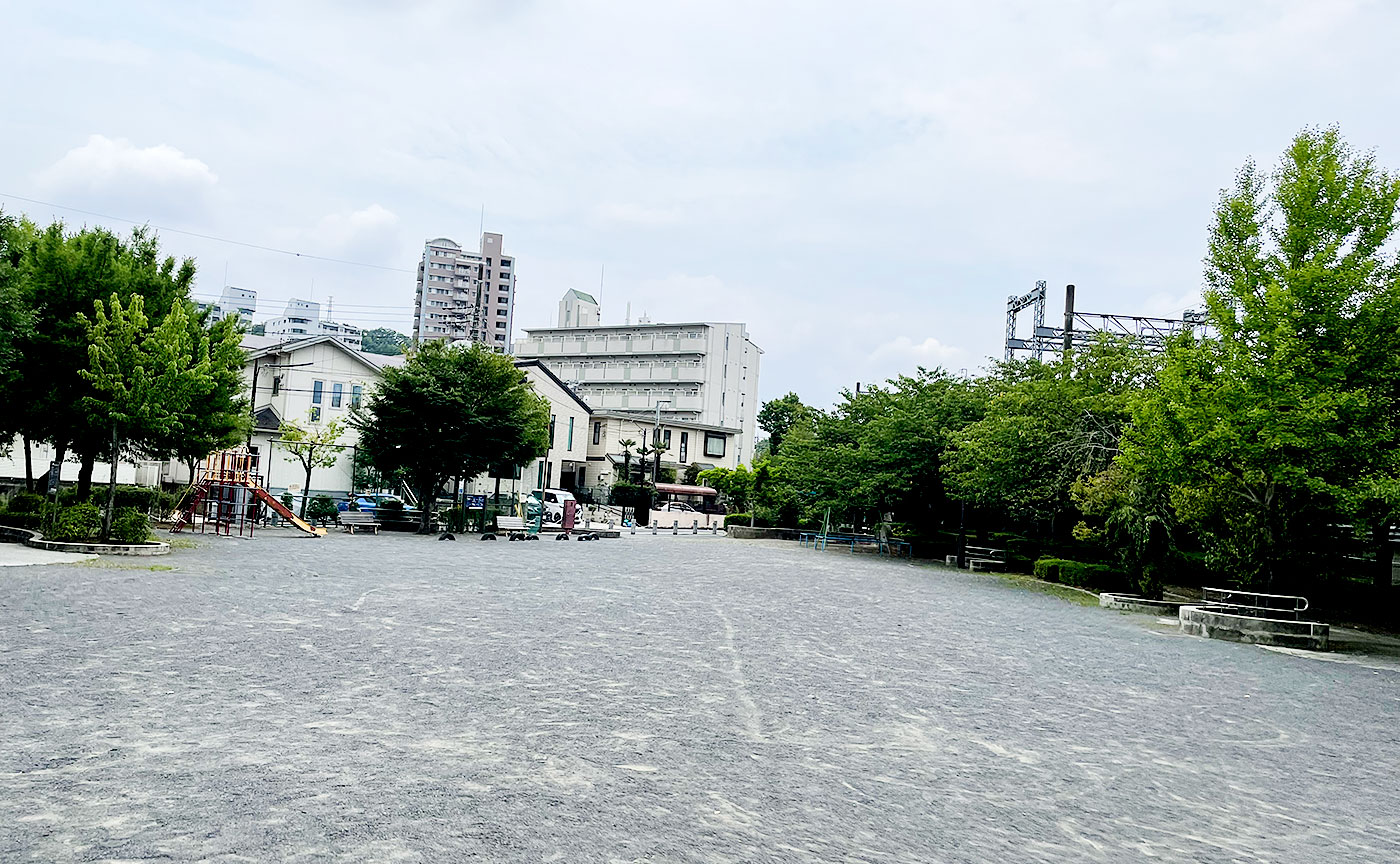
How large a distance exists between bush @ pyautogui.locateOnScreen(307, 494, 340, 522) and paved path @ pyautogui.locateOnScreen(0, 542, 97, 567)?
15.0 metres

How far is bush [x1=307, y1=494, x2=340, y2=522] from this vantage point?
113 ft

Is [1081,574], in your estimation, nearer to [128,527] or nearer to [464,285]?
[128,527]

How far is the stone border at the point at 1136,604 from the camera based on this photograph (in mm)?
19781

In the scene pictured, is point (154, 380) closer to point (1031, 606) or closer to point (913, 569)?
point (1031, 606)

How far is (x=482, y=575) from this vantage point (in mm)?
19141

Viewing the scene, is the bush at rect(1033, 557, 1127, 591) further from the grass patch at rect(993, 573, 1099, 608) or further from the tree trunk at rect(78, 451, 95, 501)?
the tree trunk at rect(78, 451, 95, 501)

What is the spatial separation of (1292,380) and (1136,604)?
268 inches

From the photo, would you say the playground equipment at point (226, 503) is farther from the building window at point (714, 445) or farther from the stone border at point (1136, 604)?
the building window at point (714, 445)

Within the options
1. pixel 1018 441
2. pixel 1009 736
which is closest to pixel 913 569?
pixel 1018 441

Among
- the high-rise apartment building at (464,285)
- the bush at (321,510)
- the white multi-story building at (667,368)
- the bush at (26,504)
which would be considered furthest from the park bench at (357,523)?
the high-rise apartment building at (464,285)

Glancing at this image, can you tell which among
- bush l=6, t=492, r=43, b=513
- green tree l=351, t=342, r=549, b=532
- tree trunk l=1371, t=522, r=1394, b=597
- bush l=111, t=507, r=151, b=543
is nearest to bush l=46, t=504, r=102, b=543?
bush l=111, t=507, r=151, b=543

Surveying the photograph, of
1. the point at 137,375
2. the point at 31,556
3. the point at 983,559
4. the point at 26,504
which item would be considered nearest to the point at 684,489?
the point at 983,559

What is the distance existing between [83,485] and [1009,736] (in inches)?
935

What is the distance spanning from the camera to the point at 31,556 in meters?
17.2
